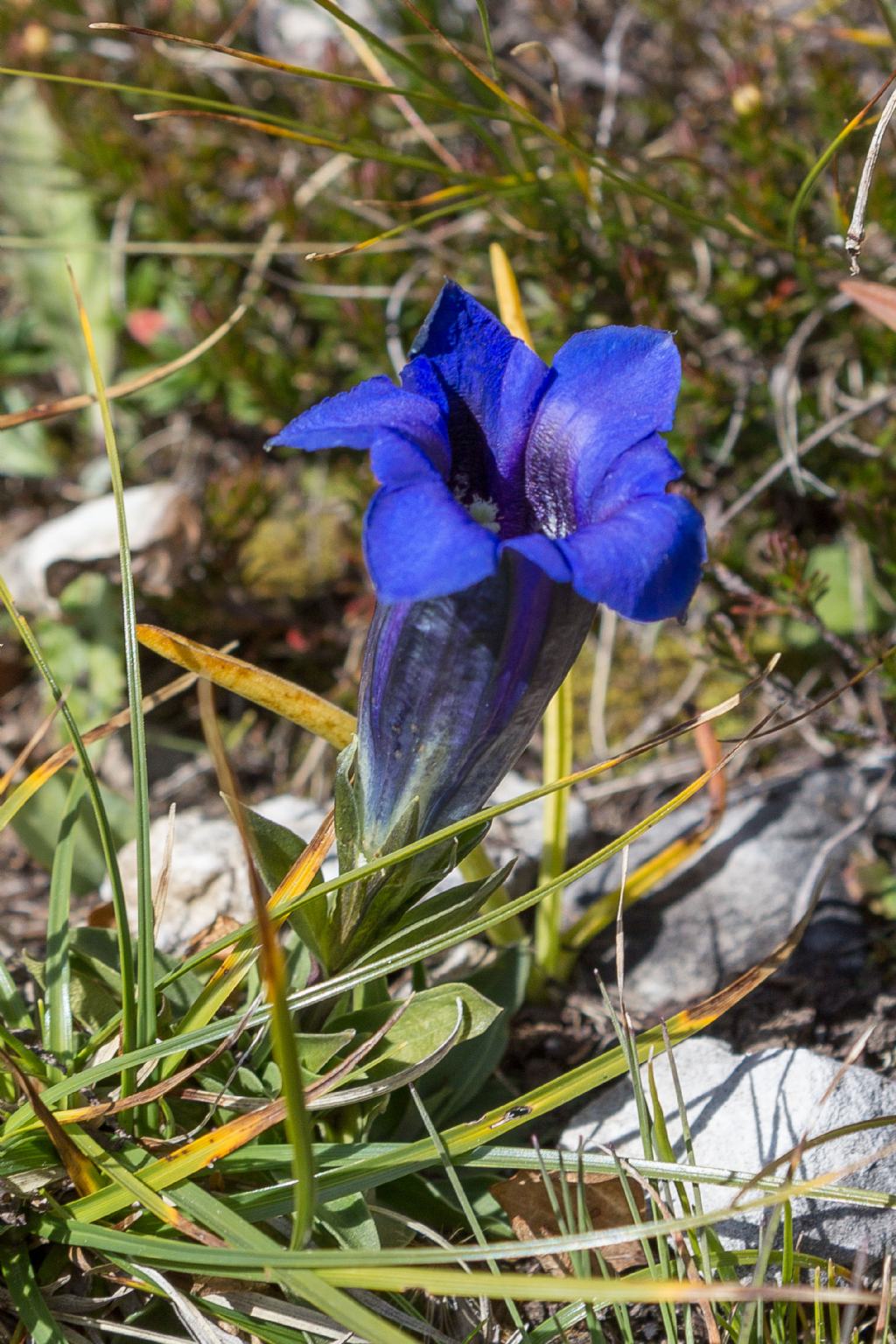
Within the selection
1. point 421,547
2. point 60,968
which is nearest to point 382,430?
point 421,547

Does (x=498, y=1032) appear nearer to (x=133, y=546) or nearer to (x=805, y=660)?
(x=805, y=660)

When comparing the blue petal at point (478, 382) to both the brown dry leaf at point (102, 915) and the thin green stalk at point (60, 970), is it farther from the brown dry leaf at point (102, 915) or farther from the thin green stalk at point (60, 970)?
the brown dry leaf at point (102, 915)

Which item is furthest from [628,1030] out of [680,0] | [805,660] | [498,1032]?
[680,0]

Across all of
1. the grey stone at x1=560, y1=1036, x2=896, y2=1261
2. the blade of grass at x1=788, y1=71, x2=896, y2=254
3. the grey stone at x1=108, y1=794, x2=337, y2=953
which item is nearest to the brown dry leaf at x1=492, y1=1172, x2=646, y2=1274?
the grey stone at x1=560, y1=1036, x2=896, y2=1261

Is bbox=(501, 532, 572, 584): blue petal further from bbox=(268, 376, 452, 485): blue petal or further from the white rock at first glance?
the white rock

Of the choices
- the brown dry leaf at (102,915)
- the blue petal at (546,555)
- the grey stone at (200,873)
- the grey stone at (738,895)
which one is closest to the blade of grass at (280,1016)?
the blue petal at (546,555)
